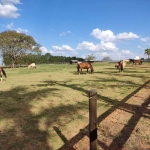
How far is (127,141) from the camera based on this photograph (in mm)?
5188

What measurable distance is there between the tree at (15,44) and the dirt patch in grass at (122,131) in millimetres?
52831

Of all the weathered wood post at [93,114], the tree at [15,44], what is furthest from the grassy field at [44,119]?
the tree at [15,44]

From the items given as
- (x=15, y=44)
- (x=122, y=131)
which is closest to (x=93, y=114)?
(x=122, y=131)

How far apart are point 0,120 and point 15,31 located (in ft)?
184

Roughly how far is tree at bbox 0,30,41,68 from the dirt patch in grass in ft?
173

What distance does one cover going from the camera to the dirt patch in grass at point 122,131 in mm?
4980

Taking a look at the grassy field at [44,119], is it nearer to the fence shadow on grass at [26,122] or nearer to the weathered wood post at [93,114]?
the fence shadow on grass at [26,122]

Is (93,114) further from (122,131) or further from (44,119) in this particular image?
(44,119)

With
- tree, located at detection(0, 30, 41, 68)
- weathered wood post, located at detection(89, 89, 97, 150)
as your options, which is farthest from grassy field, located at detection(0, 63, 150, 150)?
tree, located at detection(0, 30, 41, 68)

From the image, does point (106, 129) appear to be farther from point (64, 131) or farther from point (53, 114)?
point (53, 114)

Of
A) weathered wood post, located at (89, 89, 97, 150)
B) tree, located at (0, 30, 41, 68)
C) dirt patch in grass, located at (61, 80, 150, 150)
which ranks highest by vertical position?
tree, located at (0, 30, 41, 68)

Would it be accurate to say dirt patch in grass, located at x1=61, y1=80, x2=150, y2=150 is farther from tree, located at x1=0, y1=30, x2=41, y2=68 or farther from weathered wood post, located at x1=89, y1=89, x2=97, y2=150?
tree, located at x1=0, y1=30, x2=41, y2=68

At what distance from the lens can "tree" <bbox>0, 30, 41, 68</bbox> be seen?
55.2 meters

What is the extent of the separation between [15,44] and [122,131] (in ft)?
183
